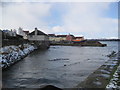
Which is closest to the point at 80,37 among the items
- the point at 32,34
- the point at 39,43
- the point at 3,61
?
the point at 32,34

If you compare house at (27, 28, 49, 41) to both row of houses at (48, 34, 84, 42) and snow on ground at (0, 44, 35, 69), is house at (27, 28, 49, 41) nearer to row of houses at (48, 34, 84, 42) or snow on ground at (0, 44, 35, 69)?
snow on ground at (0, 44, 35, 69)

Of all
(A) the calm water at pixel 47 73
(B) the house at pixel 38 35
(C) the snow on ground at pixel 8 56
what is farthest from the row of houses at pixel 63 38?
(A) the calm water at pixel 47 73

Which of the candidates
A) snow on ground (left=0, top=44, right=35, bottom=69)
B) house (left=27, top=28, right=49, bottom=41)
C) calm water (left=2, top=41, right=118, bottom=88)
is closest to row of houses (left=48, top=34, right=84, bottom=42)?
house (left=27, top=28, right=49, bottom=41)

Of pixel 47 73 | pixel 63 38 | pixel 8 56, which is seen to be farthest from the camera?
pixel 63 38

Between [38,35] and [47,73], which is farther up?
[38,35]

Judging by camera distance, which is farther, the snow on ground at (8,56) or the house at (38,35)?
the house at (38,35)

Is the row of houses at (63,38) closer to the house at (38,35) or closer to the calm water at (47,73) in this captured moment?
the house at (38,35)

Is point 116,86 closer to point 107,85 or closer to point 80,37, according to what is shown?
point 107,85

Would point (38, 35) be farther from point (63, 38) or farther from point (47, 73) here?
point (63, 38)

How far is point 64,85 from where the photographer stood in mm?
7312

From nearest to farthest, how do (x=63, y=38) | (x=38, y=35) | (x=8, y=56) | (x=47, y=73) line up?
(x=47, y=73), (x=8, y=56), (x=38, y=35), (x=63, y=38)

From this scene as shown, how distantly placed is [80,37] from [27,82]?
348ft

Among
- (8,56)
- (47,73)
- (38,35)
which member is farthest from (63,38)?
(47,73)

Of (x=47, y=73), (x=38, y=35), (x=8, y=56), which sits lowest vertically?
(x=47, y=73)
